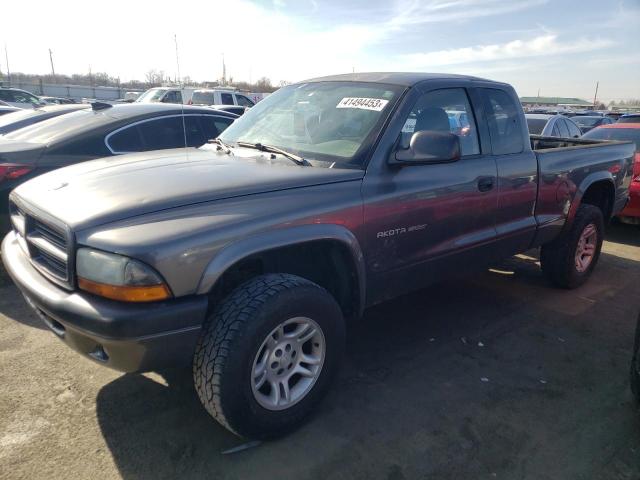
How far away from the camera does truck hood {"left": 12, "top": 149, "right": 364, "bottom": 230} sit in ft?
7.60

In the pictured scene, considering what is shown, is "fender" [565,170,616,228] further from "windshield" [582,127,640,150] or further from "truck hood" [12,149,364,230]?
"windshield" [582,127,640,150]

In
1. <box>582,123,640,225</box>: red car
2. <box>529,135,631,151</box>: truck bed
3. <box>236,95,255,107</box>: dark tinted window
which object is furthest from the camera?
<box>236,95,255,107</box>: dark tinted window

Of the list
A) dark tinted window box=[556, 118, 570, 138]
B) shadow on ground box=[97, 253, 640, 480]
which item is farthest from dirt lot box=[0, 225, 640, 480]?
dark tinted window box=[556, 118, 570, 138]

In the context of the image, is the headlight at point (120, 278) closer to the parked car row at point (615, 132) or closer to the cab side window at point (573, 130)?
the parked car row at point (615, 132)

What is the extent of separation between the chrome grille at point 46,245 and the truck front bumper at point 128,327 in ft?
0.33

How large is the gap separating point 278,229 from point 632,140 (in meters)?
7.41

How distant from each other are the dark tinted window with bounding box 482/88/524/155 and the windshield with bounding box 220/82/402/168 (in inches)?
39.5

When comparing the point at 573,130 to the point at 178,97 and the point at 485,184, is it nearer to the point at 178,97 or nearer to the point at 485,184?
the point at 485,184

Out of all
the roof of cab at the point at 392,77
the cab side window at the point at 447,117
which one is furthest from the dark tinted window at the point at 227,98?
the cab side window at the point at 447,117

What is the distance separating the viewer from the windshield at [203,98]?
1769 centimetres

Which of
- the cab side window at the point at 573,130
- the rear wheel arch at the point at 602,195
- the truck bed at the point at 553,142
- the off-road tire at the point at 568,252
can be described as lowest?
the off-road tire at the point at 568,252

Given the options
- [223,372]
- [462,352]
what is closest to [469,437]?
[462,352]

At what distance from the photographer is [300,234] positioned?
8.28ft

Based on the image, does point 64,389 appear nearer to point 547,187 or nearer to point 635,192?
point 547,187
